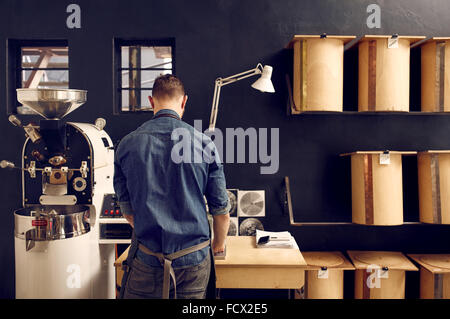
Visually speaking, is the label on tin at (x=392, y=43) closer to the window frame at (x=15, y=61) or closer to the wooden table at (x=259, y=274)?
the wooden table at (x=259, y=274)

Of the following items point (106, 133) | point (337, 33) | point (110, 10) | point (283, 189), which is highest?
point (110, 10)

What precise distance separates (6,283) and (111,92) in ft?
6.16

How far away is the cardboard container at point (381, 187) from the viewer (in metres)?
2.87

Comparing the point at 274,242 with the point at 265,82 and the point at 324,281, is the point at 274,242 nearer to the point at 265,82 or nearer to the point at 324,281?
the point at 324,281

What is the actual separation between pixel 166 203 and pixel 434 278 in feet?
7.39

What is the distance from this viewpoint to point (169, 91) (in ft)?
6.27

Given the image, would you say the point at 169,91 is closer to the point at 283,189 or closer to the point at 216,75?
the point at 216,75

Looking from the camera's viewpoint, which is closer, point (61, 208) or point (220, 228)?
→ point (220, 228)

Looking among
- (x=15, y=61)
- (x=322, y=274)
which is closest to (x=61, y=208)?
(x=15, y=61)

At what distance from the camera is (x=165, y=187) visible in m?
1.78

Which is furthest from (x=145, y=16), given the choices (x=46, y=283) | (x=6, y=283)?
(x=6, y=283)

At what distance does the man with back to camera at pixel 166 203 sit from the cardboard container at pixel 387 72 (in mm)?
1620

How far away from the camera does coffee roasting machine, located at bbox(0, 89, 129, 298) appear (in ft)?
8.13

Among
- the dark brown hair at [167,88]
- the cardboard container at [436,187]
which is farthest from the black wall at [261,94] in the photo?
the dark brown hair at [167,88]
